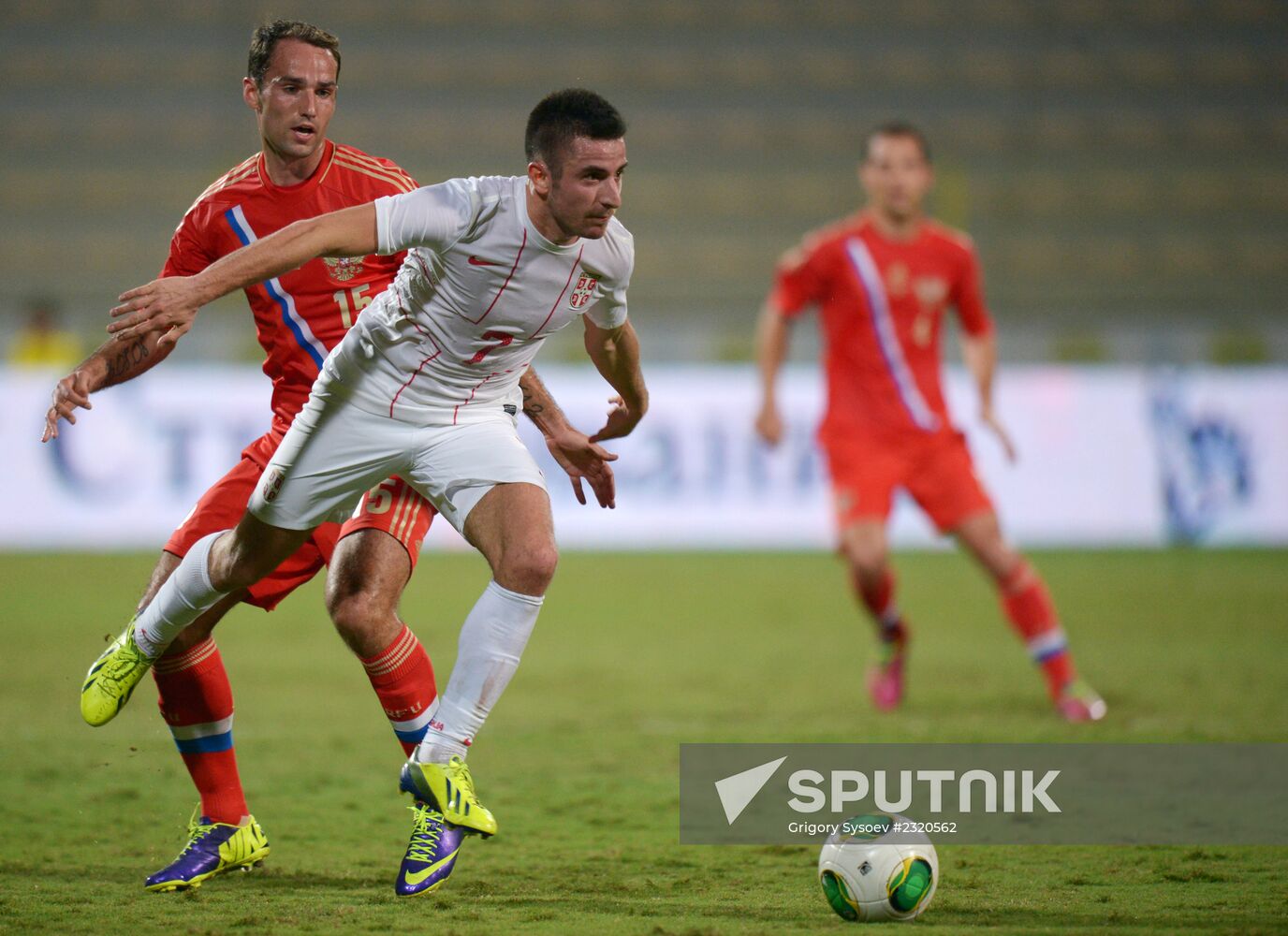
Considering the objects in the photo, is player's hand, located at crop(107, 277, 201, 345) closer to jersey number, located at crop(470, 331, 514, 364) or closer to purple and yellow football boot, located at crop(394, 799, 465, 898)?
jersey number, located at crop(470, 331, 514, 364)

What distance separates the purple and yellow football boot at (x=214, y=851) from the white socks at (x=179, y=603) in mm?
533

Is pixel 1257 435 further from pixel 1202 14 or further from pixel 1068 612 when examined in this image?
pixel 1202 14

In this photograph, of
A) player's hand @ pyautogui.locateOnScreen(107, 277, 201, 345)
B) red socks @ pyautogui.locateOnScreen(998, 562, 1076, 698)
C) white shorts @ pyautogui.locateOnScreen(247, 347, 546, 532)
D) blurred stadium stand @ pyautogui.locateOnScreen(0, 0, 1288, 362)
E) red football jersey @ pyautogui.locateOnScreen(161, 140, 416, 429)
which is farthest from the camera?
blurred stadium stand @ pyautogui.locateOnScreen(0, 0, 1288, 362)

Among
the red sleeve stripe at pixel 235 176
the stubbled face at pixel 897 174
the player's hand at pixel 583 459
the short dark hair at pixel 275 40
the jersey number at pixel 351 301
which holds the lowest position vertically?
the player's hand at pixel 583 459

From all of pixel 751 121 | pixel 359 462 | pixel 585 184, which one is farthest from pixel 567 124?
pixel 751 121

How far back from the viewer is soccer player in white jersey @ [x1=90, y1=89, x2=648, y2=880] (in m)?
3.99

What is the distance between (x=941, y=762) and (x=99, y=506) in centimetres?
975

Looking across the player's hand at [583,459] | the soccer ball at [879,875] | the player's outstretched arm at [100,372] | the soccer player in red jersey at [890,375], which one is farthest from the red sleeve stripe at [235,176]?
the soccer player in red jersey at [890,375]

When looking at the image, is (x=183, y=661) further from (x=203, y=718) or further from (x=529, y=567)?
(x=529, y=567)

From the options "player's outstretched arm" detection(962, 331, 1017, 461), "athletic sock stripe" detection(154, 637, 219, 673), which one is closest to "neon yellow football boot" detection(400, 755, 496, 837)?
"athletic sock stripe" detection(154, 637, 219, 673)

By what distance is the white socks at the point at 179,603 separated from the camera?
14.1 feet

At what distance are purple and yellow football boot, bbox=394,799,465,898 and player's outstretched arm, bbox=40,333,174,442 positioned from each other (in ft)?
4.44

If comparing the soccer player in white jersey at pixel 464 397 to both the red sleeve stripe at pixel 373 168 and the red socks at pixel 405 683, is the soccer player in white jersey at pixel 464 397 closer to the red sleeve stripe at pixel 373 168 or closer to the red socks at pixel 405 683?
the red socks at pixel 405 683

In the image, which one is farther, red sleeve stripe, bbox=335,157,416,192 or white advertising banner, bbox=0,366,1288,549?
white advertising banner, bbox=0,366,1288,549
